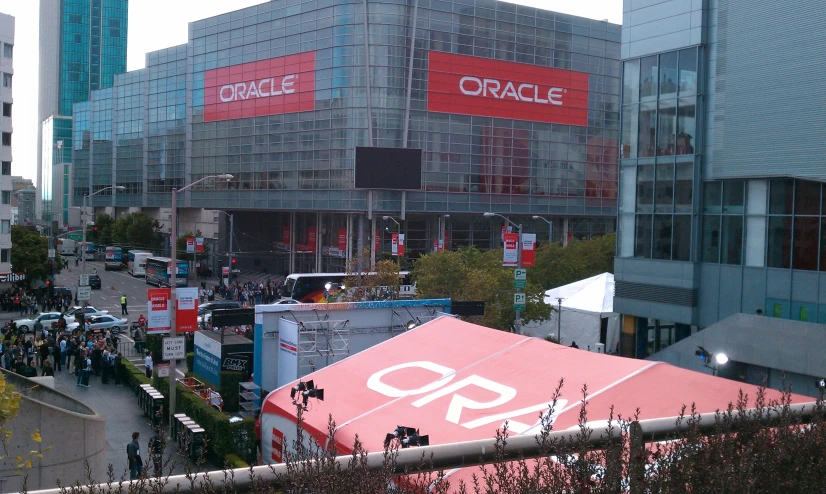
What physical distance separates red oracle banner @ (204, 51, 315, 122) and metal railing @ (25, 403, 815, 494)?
2883 inches

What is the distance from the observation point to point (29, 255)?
6531 centimetres

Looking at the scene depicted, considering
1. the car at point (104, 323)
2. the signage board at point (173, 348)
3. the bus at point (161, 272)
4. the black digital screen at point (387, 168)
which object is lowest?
the car at point (104, 323)

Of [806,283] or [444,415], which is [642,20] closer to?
[806,283]

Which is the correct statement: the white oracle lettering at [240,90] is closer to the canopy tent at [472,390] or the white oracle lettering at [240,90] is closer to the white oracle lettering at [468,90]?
the white oracle lettering at [468,90]

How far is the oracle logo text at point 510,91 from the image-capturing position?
244 ft

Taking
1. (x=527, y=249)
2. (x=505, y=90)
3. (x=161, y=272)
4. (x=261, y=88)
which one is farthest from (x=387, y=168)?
(x=527, y=249)

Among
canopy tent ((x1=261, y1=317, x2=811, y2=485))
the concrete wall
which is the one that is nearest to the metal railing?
canopy tent ((x1=261, y1=317, x2=811, y2=485))

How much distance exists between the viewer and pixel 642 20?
3494 cm

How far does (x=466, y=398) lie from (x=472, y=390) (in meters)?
0.46

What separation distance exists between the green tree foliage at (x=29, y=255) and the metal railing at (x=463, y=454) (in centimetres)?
6883

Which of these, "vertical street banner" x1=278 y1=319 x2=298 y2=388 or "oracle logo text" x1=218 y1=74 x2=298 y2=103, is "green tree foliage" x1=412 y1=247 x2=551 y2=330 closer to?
"vertical street banner" x1=278 y1=319 x2=298 y2=388

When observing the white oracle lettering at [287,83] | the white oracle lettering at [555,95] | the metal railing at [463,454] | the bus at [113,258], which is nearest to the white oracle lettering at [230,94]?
the white oracle lettering at [287,83]

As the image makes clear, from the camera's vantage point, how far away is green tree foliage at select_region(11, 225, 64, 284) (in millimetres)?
64625

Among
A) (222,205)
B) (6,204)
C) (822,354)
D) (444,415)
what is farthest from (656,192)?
(222,205)
